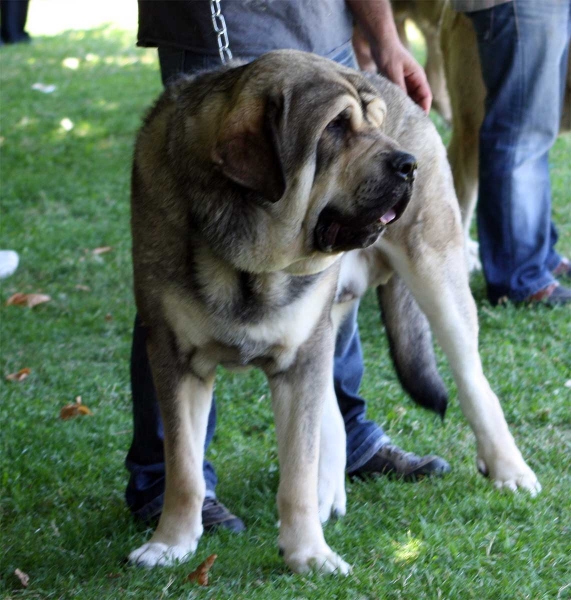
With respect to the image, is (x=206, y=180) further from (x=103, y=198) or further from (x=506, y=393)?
(x=103, y=198)

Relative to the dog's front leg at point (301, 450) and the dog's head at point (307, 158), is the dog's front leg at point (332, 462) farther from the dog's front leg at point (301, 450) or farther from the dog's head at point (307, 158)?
the dog's head at point (307, 158)

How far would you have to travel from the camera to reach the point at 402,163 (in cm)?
289

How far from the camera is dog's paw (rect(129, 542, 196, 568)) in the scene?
131 inches

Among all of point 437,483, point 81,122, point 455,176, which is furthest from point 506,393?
point 81,122

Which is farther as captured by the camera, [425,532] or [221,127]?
[425,532]

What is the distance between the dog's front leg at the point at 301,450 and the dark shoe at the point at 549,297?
2.72 m

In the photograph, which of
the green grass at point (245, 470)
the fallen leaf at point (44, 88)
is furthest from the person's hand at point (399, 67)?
the fallen leaf at point (44, 88)

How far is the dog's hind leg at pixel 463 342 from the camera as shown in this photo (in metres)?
3.81

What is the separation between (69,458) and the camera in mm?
4305

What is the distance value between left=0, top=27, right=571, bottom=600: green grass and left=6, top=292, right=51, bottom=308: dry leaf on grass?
0.22 feet

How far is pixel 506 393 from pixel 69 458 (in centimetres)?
207

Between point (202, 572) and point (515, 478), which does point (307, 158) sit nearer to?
point (202, 572)

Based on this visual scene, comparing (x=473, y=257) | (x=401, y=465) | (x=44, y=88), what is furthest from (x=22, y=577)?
A: (x=44, y=88)

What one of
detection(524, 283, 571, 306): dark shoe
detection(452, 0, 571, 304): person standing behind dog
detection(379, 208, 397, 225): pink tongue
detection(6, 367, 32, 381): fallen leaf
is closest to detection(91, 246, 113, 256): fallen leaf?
detection(6, 367, 32, 381): fallen leaf
